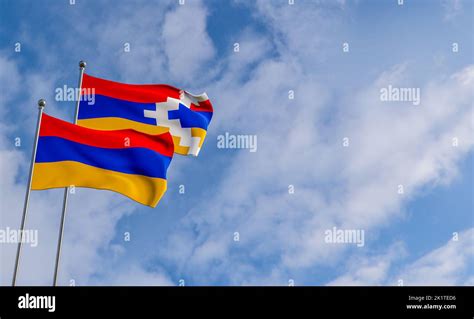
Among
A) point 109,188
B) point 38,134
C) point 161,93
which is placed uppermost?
point 161,93

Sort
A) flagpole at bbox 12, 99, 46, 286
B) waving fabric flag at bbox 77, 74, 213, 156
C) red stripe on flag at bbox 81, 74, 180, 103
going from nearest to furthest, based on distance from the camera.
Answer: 1. flagpole at bbox 12, 99, 46, 286
2. waving fabric flag at bbox 77, 74, 213, 156
3. red stripe on flag at bbox 81, 74, 180, 103

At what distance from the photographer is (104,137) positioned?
1689 centimetres

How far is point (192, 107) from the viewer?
2170 cm

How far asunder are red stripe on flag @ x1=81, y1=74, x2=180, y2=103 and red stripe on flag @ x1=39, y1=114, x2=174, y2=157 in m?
2.56

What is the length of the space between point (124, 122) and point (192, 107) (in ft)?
10.1

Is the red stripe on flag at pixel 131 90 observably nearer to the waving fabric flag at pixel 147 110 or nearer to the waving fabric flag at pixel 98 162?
the waving fabric flag at pixel 147 110

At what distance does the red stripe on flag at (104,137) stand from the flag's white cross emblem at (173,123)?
2422mm

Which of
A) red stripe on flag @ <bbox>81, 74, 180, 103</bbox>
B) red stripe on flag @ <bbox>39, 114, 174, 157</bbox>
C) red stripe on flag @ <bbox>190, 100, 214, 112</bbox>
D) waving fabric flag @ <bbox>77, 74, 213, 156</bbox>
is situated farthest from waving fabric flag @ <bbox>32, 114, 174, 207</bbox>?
red stripe on flag @ <bbox>190, 100, 214, 112</bbox>

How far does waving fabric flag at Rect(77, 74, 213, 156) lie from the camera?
19.5m

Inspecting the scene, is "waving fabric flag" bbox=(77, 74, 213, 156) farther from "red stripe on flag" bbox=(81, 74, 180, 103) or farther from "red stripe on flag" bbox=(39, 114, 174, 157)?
"red stripe on flag" bbox=(39, 114, 174, 157)
